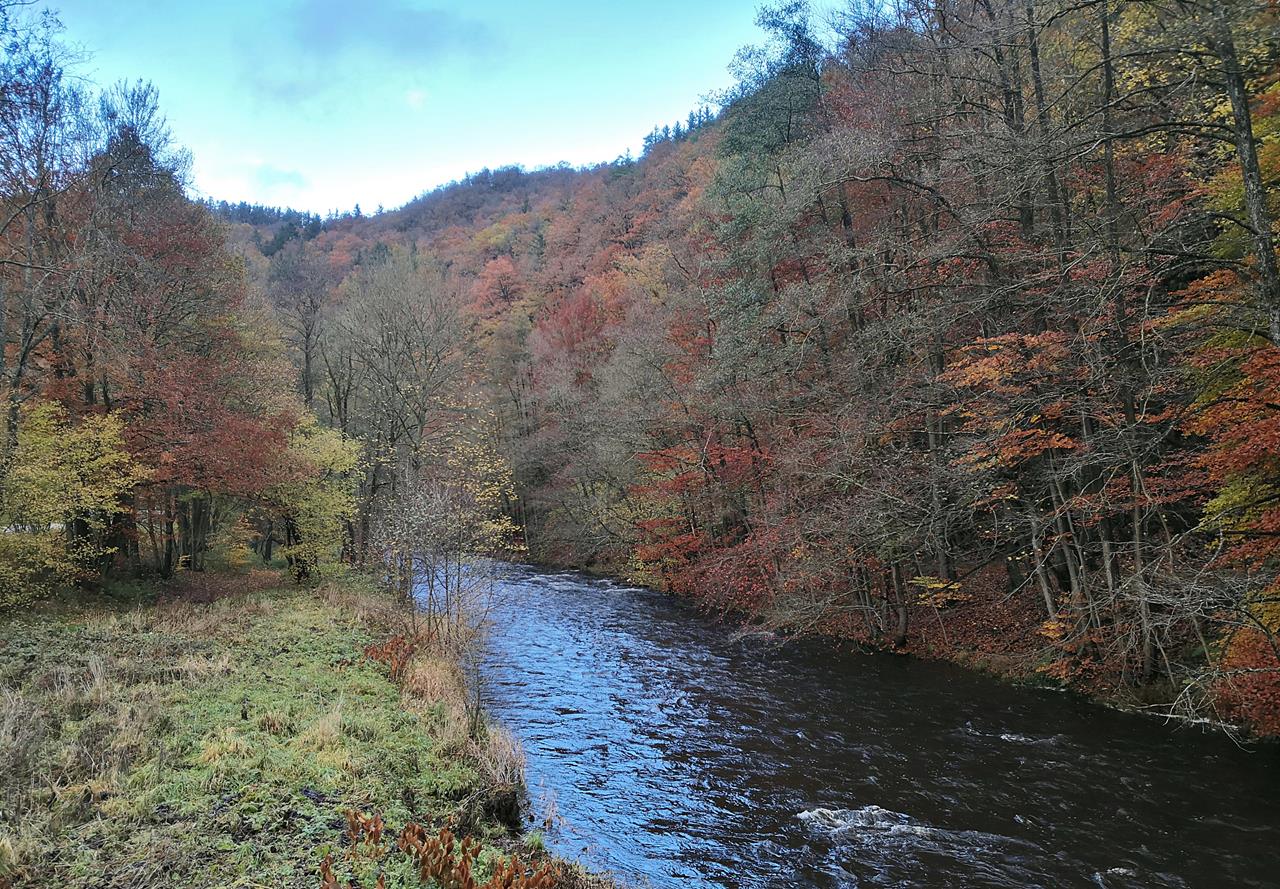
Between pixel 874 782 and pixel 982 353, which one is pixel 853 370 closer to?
pixel 982 353

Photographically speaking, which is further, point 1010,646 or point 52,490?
point 1010,646

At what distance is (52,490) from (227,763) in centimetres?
1038

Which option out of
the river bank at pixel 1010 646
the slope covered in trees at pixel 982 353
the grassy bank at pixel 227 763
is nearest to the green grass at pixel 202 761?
the grassy bank at pixel 227 763

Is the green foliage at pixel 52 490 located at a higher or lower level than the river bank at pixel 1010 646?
higher

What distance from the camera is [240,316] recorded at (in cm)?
2630

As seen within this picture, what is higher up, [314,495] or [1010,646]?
[314,495]

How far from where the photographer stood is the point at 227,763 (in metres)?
6.91

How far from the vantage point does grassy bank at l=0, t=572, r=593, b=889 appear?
527cm

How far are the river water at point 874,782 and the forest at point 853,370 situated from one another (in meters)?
1.21

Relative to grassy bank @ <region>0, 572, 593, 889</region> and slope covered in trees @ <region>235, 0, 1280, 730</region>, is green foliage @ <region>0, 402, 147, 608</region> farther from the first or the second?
slope covered in trees @ <region>235, 0, 1280, 730</region>

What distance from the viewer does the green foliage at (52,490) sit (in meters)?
13.2

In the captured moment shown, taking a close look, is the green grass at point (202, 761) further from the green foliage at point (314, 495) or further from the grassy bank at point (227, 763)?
the green foliage at point (314, 495)

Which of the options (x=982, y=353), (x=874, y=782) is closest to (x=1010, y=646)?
(x=982, y=353)

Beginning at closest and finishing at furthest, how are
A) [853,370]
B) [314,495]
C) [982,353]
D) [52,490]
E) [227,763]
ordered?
[227,763]
[982,353]
[52,490]
[853,370]
[314,495]
